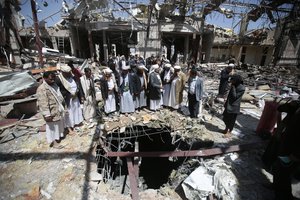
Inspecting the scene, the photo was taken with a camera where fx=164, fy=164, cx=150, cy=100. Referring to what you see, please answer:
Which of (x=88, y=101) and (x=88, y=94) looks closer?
(x=88, y=94)

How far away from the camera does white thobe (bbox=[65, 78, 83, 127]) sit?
4.44 meters

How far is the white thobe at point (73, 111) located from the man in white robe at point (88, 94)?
252mm

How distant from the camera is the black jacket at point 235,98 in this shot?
164 inches

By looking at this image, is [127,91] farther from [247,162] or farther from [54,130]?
[247,162]

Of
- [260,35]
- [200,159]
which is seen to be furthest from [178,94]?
[260,35]

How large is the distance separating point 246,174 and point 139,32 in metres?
11.8

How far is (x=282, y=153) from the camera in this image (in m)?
2.91

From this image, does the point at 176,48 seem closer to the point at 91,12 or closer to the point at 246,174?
the point at 91,12

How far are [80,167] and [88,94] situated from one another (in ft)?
7.32

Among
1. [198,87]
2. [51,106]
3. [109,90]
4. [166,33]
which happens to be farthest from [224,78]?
[166,33]

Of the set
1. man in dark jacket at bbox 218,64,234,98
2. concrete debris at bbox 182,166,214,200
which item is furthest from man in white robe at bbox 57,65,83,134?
man in dark jacket at bbox 218,64,234,98

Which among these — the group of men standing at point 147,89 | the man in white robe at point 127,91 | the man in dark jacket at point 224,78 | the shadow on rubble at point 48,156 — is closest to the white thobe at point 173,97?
the group of men standing at point 147,89

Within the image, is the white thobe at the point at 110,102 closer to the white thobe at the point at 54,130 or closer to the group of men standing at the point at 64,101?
the group of men standing at the point at 64,101

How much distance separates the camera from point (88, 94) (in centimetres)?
509
